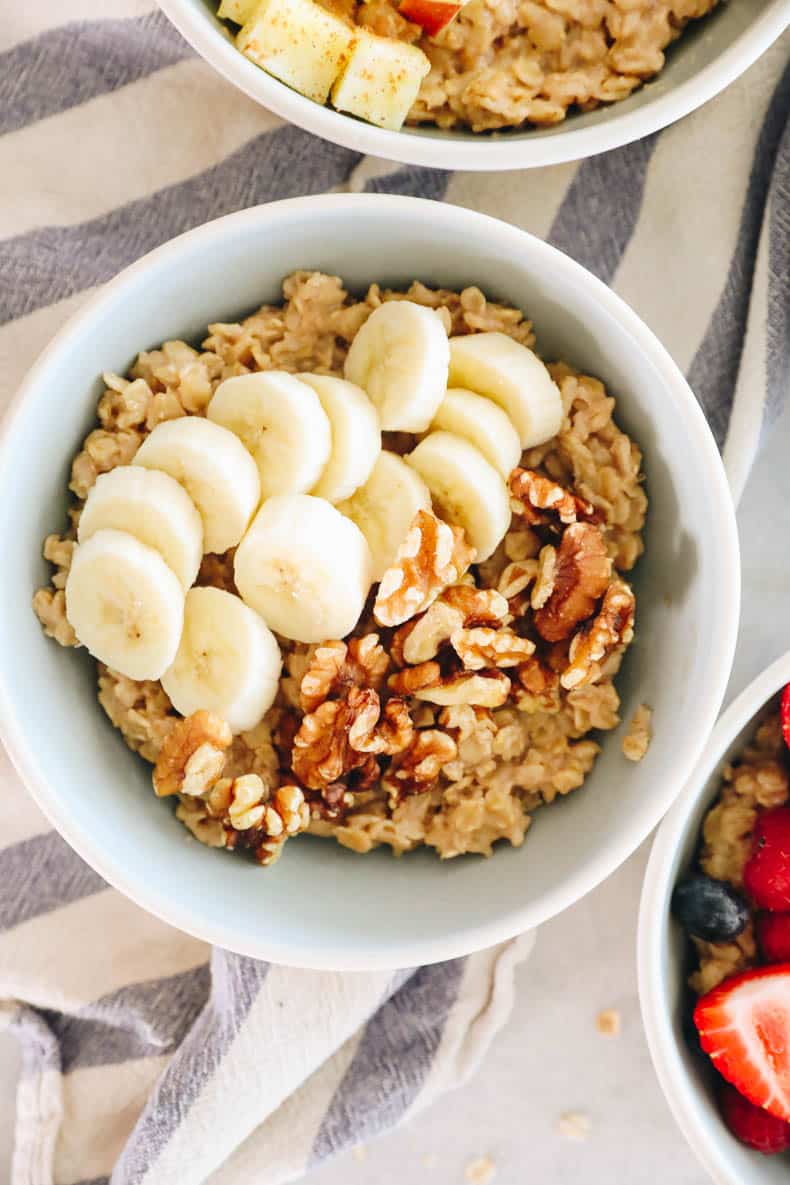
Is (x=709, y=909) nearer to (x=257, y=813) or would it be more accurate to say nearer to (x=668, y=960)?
(x=668, y=960)

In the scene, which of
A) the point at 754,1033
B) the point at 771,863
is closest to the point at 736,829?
the point at 771,863

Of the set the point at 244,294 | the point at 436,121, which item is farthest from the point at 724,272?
the point at 244,294

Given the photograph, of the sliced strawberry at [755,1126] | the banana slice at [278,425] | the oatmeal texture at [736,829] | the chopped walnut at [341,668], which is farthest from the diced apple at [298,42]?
the sliced strawberry at [755,1126]

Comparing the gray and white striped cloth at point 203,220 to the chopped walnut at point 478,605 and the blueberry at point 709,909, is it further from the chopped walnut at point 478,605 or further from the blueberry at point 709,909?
the chopped walnut at point 478,605

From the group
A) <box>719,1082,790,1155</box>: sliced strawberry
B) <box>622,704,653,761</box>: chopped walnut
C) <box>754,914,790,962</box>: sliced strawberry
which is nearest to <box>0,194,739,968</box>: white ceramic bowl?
<box>622,704,653,761</box>: chopped walnut

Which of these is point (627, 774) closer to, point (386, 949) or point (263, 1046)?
point (386, 949)

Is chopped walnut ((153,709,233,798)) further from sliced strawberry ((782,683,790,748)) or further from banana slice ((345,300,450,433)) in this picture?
sliced strawberry ((782,683,790,748))
